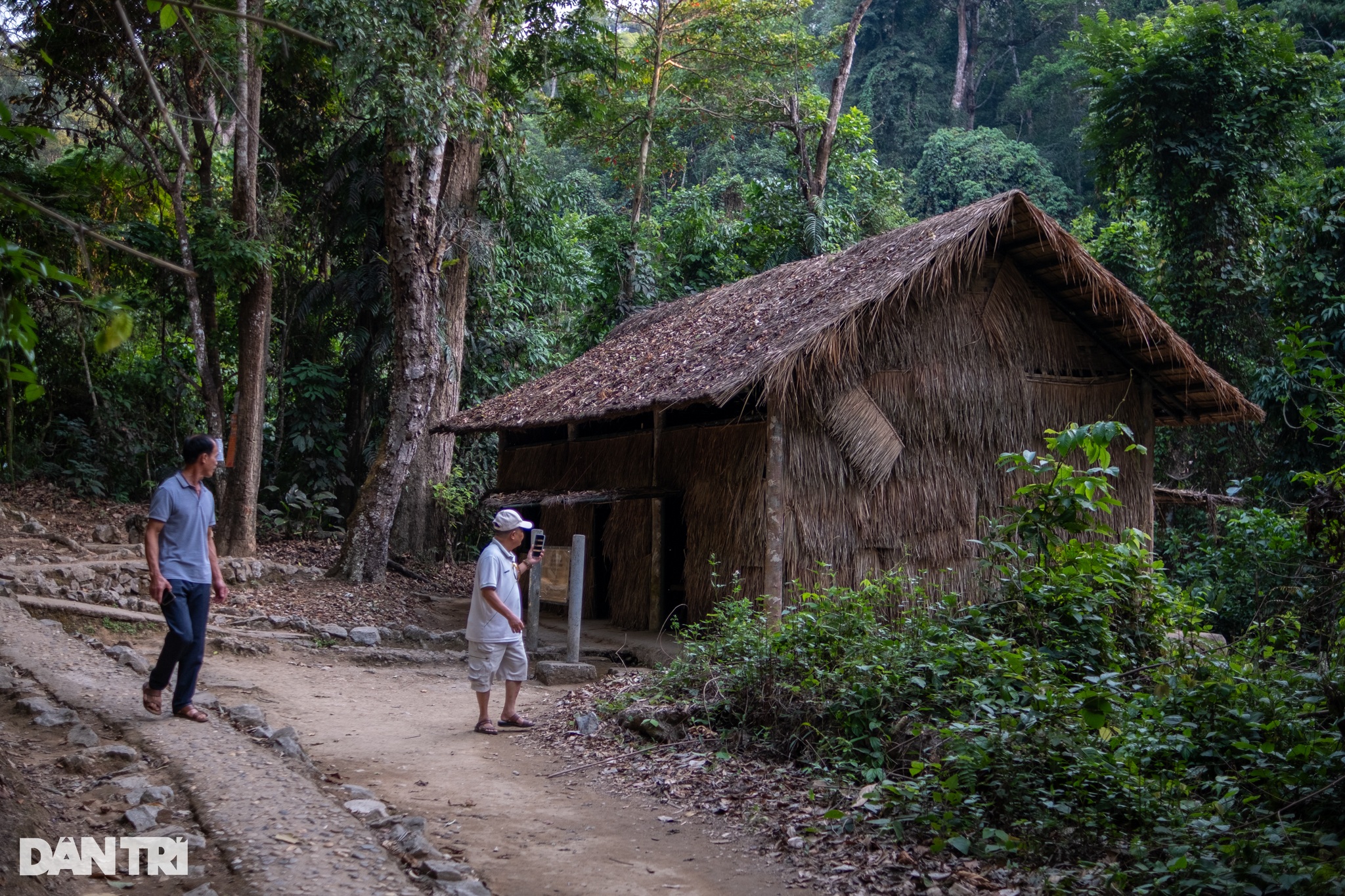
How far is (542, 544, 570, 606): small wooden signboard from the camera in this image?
31.2 feet

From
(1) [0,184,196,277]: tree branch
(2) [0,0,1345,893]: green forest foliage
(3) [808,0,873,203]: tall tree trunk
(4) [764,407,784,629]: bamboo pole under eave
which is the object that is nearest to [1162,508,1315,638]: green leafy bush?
(2) [0,0,1345,893]: green forest foliage

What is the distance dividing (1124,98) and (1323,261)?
4.84 m

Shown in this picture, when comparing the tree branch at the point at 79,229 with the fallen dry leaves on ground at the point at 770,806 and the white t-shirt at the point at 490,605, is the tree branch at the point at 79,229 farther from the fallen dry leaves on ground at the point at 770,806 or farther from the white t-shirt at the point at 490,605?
the white t-shirt at the point at 490,605

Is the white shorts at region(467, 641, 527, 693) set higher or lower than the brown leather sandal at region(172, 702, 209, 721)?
higher

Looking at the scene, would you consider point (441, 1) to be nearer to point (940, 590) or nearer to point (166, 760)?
point (940, 590)

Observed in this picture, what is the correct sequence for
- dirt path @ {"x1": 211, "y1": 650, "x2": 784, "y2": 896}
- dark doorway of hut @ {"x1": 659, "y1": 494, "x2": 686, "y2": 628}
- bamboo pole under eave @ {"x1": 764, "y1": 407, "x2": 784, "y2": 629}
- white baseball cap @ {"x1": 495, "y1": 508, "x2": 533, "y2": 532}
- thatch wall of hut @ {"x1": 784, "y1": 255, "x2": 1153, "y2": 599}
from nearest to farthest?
dirt path @ {"x1": 211, "y1": 650, "x2": 784, "y2": 896}
white baseball cap @ {"x1": 495, "y1": 508, "x2": 533, "y2": 532}
bamboo pole under eave @ {"x1": 764, "y1": 407, "x2": 784, "y2": 629}
thatch wall of hut @ {"x1": 784, "y1": 255, "x2": 1153, "y2": 599}
dark doorway of hut @ {"x1": 659, "y1": 494, "x2": 686, "y2": 628}

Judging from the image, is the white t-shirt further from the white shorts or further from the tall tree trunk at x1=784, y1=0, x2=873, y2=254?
the tall tree trunk at x1=784, y1=0, x2=873, y2=254

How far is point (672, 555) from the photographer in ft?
38.5

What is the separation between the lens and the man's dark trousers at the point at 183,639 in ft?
18.2

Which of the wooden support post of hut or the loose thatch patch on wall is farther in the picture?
the wooden support post of hut

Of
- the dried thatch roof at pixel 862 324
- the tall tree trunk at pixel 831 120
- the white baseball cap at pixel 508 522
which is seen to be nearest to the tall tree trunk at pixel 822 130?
the tall tree trunk at pixel 831 120

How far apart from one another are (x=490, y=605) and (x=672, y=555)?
543 cm

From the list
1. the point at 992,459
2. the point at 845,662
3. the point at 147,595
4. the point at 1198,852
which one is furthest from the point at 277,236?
the point at 1198,852

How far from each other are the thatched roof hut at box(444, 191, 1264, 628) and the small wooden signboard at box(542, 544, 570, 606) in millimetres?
1386
